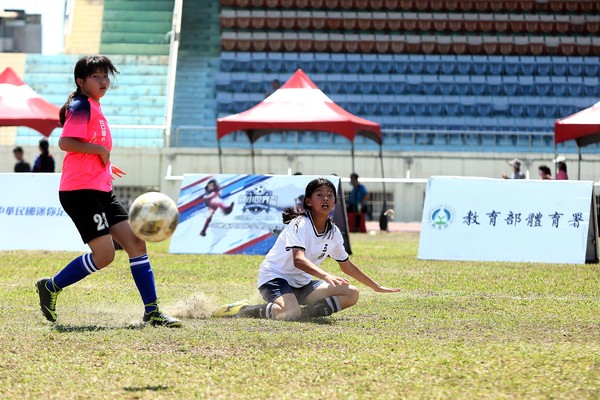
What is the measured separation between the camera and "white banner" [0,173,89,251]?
17156 millimetres

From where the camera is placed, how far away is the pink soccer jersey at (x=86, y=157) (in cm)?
780

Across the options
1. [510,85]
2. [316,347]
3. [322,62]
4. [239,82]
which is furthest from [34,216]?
[510,85]

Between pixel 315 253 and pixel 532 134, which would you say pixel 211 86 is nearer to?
pixel 532 134

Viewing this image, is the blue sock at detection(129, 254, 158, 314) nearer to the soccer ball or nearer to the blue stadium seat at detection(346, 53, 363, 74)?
the soccer ball

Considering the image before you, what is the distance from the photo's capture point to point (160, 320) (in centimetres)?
783

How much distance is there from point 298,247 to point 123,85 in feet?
97.3

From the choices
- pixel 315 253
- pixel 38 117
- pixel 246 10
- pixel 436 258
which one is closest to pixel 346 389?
pixel 315 253

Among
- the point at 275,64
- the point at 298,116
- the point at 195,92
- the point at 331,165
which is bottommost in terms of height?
the point at 331,165

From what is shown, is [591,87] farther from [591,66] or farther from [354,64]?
[354,64]

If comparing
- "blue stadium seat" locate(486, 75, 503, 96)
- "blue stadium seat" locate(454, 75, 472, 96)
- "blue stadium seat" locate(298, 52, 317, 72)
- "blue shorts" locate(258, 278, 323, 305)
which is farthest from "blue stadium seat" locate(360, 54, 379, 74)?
"blue shorts" locate(258, 278, 323, 305)

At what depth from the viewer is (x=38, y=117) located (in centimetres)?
2495

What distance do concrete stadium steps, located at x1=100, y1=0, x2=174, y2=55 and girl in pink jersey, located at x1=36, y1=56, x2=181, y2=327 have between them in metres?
32.0

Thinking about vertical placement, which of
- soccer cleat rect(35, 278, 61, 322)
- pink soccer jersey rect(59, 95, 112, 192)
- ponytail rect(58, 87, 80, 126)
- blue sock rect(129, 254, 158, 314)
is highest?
ponytail rect(58, 87, 80, 126)

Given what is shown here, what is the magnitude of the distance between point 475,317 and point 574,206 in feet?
25.9
